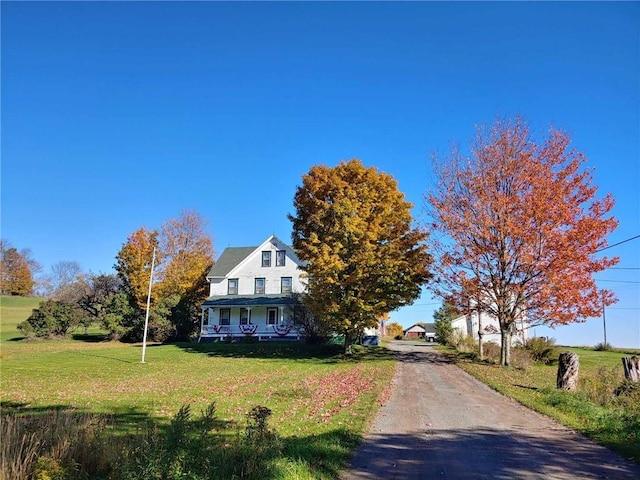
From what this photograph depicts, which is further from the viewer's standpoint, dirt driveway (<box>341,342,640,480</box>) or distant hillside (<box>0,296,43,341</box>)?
distant hillside (<box>0,296,43,341</box>)

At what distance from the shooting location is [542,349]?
92.1ft

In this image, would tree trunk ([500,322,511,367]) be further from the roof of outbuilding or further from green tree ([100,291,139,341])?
green tree ([100,291,139,341])

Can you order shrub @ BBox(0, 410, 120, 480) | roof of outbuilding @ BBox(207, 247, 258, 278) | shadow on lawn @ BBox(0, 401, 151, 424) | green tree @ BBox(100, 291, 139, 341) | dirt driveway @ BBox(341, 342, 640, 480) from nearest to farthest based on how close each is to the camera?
1. shrub @ BBox(0, 410, 120, 480)
2. dirt driveway @ BBox(341, 342, 640, 480)
3. shadow on lawn @ BBox(0, 401, 151, 424)
4. green tree @ BBox(100, 291, 139, 341)
5. roof of outbuilding @ BBox(207, 247, 258, 278)

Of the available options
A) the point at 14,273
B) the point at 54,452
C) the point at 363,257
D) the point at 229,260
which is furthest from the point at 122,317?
the point at 14,273

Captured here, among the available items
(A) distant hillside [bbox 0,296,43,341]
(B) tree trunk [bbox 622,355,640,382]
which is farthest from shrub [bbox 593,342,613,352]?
(A) distant hillside [bbox 0,296,43,341]

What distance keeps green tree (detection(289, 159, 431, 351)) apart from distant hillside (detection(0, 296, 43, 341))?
3485 centimetres

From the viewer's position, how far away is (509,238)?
2162cm

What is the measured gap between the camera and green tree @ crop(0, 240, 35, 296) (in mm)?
79312

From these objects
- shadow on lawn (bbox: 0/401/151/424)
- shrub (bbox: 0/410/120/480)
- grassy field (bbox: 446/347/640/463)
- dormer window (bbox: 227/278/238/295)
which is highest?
dormer window (bbox: 227/278/238/295)

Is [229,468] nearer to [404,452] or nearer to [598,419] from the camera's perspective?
[404,452]

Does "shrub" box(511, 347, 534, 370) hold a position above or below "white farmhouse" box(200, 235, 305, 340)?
below

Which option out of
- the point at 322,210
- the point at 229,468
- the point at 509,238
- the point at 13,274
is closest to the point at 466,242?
the point at 509,238

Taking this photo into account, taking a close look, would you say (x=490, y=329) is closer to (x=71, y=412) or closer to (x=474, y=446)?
(x=474, y=446)

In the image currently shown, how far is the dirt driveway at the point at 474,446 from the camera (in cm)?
618
